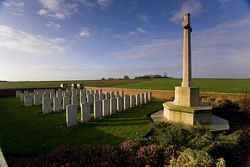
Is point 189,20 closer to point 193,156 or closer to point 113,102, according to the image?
point 113,102

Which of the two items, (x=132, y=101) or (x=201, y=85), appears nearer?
(x=132, y=101)

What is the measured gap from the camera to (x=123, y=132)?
9.00 metres

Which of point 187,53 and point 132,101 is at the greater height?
point 187,53

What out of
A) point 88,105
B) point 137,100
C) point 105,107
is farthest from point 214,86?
point 88,105

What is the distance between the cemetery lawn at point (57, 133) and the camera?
728 centimetres

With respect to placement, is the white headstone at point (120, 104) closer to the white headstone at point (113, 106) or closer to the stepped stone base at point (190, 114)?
the white headstone at point (113, 106)

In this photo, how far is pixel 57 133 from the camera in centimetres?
886

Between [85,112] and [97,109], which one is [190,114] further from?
[85,112]

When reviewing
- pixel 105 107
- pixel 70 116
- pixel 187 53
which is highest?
pixel 187 53

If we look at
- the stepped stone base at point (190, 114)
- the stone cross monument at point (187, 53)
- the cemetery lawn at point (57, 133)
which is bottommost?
the cemetery lawn at point (57, 133)

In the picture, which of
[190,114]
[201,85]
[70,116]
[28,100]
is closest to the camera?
[70,116]

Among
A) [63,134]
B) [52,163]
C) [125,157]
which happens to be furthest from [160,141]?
[63,134]

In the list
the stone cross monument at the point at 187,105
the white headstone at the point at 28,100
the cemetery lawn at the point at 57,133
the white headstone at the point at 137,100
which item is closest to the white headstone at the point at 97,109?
the cemetery lawn at the point at 57,133

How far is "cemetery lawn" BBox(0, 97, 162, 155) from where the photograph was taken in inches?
286
